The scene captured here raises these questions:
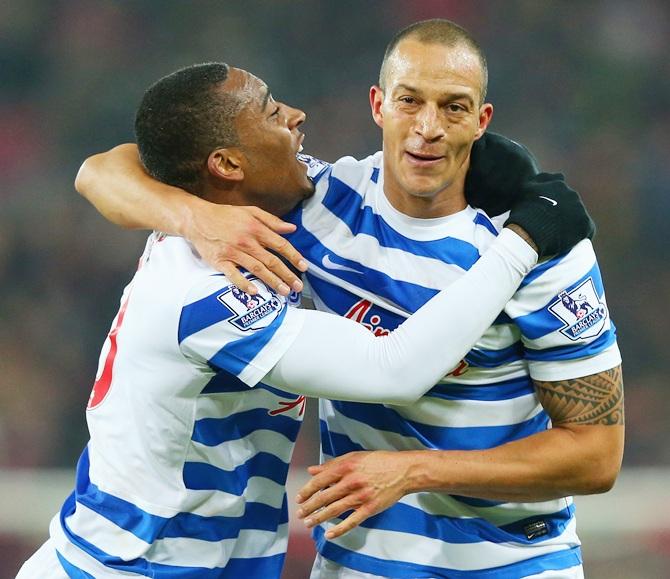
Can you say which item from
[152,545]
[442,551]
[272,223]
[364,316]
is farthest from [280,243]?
[442,551]

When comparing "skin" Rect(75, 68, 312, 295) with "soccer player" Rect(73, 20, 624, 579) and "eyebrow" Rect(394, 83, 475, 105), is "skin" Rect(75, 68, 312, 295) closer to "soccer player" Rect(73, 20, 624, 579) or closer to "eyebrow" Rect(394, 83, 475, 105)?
"soccer player" Rect(73, 20, 624, 579)

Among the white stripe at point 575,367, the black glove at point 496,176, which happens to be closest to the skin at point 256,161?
the black glove at point 496,176

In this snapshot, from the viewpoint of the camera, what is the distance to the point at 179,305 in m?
2.46

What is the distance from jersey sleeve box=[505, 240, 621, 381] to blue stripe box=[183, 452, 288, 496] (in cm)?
69

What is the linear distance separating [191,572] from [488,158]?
1204 mm

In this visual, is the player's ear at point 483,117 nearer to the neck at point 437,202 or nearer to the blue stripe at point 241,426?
the neck at point 437,202

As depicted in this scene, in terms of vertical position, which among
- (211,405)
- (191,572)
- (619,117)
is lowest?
(191,572)

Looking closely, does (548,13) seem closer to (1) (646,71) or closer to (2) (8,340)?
(1) (646,71)

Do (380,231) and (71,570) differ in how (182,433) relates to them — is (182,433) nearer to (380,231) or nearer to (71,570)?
(71,570)

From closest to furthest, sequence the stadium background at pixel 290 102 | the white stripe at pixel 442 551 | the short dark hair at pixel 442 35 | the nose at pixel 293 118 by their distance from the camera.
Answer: the short dark hair at pixel 442 35 < the white stripe at pixel 442 551 < the nose at pixel 293 118 < the stadium background at pixel 290 102

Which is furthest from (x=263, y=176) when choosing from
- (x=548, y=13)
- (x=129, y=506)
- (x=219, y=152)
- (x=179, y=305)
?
(x=548, y=13)

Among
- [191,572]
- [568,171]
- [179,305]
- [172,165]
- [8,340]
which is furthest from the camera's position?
[568,171]

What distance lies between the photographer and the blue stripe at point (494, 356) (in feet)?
8.70

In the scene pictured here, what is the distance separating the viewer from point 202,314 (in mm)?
2451
